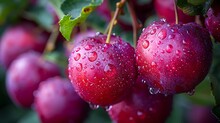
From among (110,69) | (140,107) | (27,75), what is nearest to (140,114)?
(140,107)

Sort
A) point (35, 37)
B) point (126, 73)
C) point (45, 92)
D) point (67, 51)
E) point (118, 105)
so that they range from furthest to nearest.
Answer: point (35, 37)
point (67, 51)
point (45, 92)
point (118, 105)
point (126, 73)

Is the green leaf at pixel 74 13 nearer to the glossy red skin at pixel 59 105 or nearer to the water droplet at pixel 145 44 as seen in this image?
the water droplet at pixel 145 44

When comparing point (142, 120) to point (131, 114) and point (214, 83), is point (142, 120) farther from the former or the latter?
point (214, 83)

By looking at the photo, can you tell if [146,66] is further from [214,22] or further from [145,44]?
[214,22]

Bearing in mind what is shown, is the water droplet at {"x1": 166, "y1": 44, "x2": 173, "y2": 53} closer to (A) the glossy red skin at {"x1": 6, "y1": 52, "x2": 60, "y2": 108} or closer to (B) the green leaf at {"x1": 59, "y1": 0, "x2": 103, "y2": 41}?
(B) the green leaf at {"x1": 59, "y1": 0, "x2": 103, "y2": 41}

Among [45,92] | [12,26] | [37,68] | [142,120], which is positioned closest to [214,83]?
[142,120]

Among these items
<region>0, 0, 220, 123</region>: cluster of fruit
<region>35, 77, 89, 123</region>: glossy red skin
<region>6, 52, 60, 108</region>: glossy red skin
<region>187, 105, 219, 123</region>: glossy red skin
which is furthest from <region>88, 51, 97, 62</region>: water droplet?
<region>187, 105, 219, 123</region>: glossy red skin
